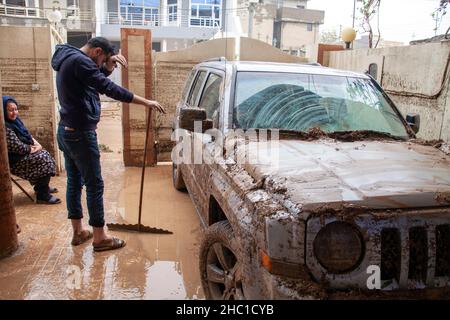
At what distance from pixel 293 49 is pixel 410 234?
31.1 metres

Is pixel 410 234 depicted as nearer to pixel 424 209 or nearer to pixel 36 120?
pixel 424 209

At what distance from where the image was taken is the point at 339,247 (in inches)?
76.0

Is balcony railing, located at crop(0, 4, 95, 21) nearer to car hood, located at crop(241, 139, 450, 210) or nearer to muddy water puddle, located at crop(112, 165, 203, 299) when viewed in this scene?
muddy water puddle, located at crop(112, 165, 203, 299)

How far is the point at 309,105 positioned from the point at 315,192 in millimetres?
1503

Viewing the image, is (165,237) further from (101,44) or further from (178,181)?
(101,44)

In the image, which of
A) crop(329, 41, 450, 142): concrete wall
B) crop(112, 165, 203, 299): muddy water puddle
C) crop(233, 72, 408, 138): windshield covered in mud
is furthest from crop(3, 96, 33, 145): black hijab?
crop(329, 41, 450, 142): concrete wall

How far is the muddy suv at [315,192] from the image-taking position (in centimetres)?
194

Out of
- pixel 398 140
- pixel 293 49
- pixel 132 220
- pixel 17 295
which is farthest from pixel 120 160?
pixel 293 49

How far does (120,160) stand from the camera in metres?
7.75

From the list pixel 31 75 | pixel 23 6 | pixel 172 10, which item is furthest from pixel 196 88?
pixel 172 10

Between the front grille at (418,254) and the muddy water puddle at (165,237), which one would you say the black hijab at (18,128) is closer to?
the muddy water puddle at (165,237)

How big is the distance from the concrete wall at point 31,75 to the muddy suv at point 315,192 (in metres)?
3.71

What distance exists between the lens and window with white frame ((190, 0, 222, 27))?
23391 millimetres
